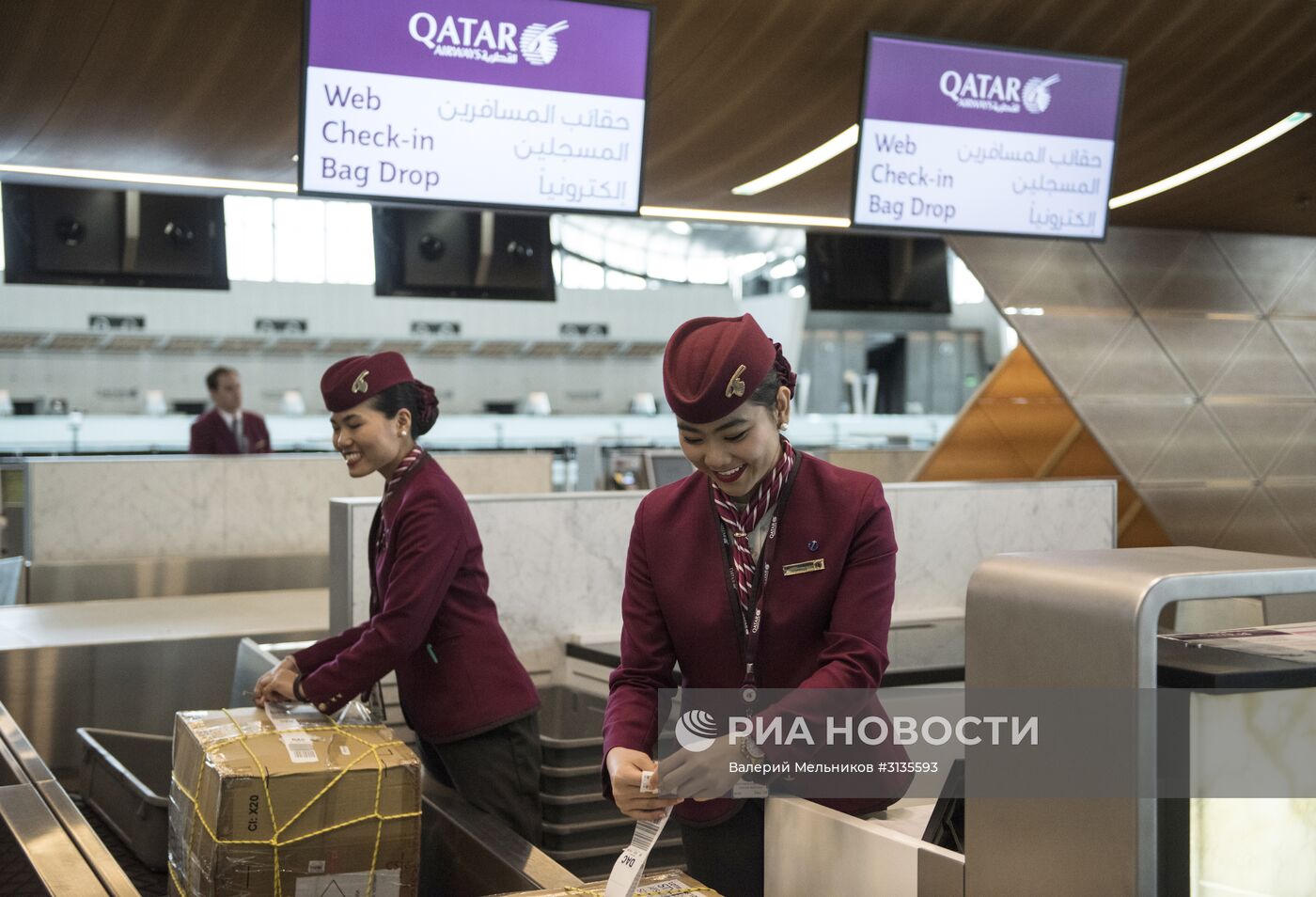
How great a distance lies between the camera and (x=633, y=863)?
4.68ft

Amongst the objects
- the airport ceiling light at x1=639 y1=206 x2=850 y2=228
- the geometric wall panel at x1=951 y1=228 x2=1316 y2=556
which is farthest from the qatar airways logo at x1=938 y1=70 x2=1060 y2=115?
the airport ceiling light at x1=639 y1=206 x2=850 y2=228

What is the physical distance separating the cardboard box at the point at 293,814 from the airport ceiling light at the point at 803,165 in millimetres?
4031

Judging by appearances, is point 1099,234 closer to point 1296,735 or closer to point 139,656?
point 139,656

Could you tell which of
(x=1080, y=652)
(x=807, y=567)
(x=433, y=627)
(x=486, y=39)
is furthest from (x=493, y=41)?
(x=1080, y=652)

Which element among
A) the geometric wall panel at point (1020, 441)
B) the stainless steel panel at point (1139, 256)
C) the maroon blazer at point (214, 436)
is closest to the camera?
the stainless steel panel at point (1139, 256)

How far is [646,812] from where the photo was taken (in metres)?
1.55

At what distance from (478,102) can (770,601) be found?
2836mm

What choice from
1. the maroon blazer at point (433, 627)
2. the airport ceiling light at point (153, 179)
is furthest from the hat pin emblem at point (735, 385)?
the airport ceiling light at point (153, 179)

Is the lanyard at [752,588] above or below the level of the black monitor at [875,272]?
below

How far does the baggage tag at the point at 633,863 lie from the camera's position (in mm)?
1420

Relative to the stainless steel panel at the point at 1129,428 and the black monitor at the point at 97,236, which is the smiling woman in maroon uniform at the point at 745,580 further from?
the stainless steel panel at the point at 1129,428

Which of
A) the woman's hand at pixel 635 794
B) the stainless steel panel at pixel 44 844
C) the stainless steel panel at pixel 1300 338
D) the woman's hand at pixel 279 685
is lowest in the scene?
the stainless steel panel at pixel 44 844

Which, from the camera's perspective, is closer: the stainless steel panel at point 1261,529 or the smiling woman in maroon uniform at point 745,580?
the smiling woman in maroon uniform at point 745,580

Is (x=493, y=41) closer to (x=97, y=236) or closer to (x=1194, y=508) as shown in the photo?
(x=97, y=236)
